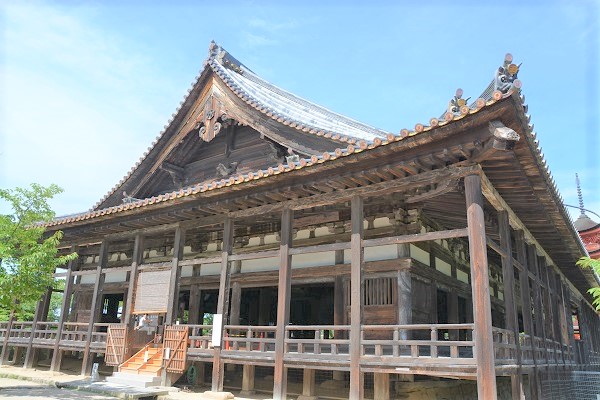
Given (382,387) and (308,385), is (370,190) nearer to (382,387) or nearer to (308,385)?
(382,387)

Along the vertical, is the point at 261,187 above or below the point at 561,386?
above

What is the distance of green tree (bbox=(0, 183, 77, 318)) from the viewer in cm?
1202

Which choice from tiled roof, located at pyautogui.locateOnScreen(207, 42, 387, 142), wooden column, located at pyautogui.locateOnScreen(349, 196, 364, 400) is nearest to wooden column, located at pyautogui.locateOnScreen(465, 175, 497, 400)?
wooden column, located at pyautogui.locateOnScreen(349, 196, 364, 400)

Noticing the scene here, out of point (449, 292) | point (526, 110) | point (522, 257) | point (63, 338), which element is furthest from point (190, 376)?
point (526, 110)

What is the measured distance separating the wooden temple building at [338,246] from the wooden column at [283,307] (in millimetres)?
36

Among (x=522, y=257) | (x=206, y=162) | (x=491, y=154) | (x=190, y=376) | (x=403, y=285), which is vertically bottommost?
(x=190, y=376)

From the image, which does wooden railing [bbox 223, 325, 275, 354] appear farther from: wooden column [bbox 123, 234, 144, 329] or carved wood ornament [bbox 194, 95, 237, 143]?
carved wood ornament [bbox 194, 95, 237, 143]

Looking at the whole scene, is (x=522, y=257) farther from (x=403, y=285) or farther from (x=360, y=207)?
(x=360, y=207)

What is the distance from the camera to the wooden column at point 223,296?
12.2 meters

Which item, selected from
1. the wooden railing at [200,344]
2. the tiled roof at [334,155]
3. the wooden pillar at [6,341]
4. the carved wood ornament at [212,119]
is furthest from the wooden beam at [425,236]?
the wooden pillar at [6,341]

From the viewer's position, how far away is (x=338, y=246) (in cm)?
1094

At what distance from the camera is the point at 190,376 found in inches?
631

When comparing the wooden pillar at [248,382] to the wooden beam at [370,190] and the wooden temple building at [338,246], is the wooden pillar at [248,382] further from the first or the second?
the wooden beam at [370,190]

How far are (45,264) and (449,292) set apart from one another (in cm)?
1205
